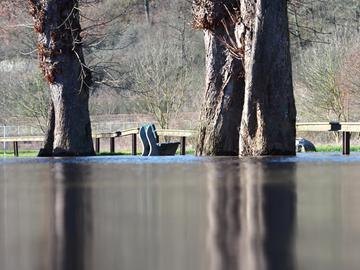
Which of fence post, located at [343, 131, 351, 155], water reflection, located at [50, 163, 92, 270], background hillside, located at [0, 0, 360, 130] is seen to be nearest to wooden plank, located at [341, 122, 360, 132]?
fence post, located at [343, 131, 351, 155]

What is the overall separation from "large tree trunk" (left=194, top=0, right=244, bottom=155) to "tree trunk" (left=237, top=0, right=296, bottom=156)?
1.83 metres

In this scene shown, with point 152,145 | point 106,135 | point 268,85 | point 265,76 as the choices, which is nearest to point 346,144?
point 152,145

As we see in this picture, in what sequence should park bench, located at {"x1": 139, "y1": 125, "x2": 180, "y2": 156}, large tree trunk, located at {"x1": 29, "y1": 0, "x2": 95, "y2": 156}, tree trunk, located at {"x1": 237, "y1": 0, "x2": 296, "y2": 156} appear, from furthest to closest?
large tree trunk, located at {"x1": 29, "y1": 0, "x2": 95, "y2": 156} → park bench, located at {"x1": 139, "y1": 125, "x2": 180, "y2": 156} → tree trunk, located at {"x1": 237, "y1": 0, "x2": 296, "y2": 156}

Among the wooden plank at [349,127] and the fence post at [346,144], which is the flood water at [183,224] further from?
the fence post at [346,144]

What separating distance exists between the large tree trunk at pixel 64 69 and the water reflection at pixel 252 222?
Answer: 50.0ft

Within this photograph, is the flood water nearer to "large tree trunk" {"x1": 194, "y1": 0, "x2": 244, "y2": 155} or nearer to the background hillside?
"large tree trunk" {"x1": 194, "y1": 0, "x2": 244, "y2": 155}

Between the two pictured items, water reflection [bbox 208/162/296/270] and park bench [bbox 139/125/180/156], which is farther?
park bench [bbox 139/125/180/156]

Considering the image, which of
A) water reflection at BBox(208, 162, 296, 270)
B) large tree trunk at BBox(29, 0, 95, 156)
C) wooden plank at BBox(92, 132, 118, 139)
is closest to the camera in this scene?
water reflection at BBox(208, 162, 296, 270)

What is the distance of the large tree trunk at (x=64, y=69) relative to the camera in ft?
90.0

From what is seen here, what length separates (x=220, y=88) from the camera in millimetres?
22984

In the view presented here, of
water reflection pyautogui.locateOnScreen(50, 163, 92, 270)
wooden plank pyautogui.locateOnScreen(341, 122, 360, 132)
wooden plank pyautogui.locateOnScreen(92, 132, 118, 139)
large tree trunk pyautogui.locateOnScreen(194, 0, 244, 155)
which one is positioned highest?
large tree trunk pyautogui.locateOnScreen(194, 0, 244, 155)

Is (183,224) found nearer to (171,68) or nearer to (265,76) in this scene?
(265,76)

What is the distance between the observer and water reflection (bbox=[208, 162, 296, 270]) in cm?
541

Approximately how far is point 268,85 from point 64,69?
832 centimetres
